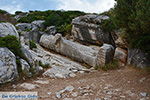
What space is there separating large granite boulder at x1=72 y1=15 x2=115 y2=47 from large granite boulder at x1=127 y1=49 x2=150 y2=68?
3.51 meters

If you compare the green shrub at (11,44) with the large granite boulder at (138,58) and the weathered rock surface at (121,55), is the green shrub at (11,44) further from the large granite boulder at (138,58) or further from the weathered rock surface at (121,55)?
the large granite boulder at (138,58)

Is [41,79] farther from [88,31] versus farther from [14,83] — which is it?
[88,31]

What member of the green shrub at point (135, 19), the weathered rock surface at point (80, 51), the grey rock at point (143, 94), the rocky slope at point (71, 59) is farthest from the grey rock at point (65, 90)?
the weathered rock surface at point (80, 51)

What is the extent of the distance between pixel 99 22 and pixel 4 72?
10151 millimetres

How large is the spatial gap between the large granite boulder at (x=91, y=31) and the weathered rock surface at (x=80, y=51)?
1.03m

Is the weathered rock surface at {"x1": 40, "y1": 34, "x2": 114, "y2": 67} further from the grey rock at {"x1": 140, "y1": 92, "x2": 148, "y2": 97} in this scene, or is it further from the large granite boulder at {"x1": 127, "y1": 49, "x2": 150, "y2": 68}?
the grey rock at {"x1": 140, "y1": 92, "x2": 148, "y2": 97}

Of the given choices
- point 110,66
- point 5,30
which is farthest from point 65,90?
point 5,30

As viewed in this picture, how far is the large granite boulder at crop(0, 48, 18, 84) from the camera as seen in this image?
9.16 metres

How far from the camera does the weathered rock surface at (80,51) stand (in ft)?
45.7

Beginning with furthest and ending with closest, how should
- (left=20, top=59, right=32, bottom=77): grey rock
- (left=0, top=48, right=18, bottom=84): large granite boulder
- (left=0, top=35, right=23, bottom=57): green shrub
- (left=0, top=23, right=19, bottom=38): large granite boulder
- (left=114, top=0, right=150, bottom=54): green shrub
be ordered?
(left=0, top=23, right=19, bottom=38): large granite boulder < (left=0, top=35, right=23, bottom=57): green shrub < (left=20, top=59, right=32, bottom=77): grey rock < (left=0, top=48, right=18, bottom=84): large granite boulder < (left=114, top=0, right=150, bottom=54): green shrub

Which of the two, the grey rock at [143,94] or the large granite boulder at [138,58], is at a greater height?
the large granite boulder at [138,58]

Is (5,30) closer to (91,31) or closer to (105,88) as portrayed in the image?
(91,31)

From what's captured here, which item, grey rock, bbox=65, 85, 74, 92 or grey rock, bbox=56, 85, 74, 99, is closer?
grey rock, bbox=56, 85, 74, 99

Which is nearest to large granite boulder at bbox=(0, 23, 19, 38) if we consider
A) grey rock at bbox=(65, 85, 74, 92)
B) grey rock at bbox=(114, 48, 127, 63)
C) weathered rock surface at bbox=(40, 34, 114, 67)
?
weathered rock surface at bbox=(40, 34, 114, 67)
